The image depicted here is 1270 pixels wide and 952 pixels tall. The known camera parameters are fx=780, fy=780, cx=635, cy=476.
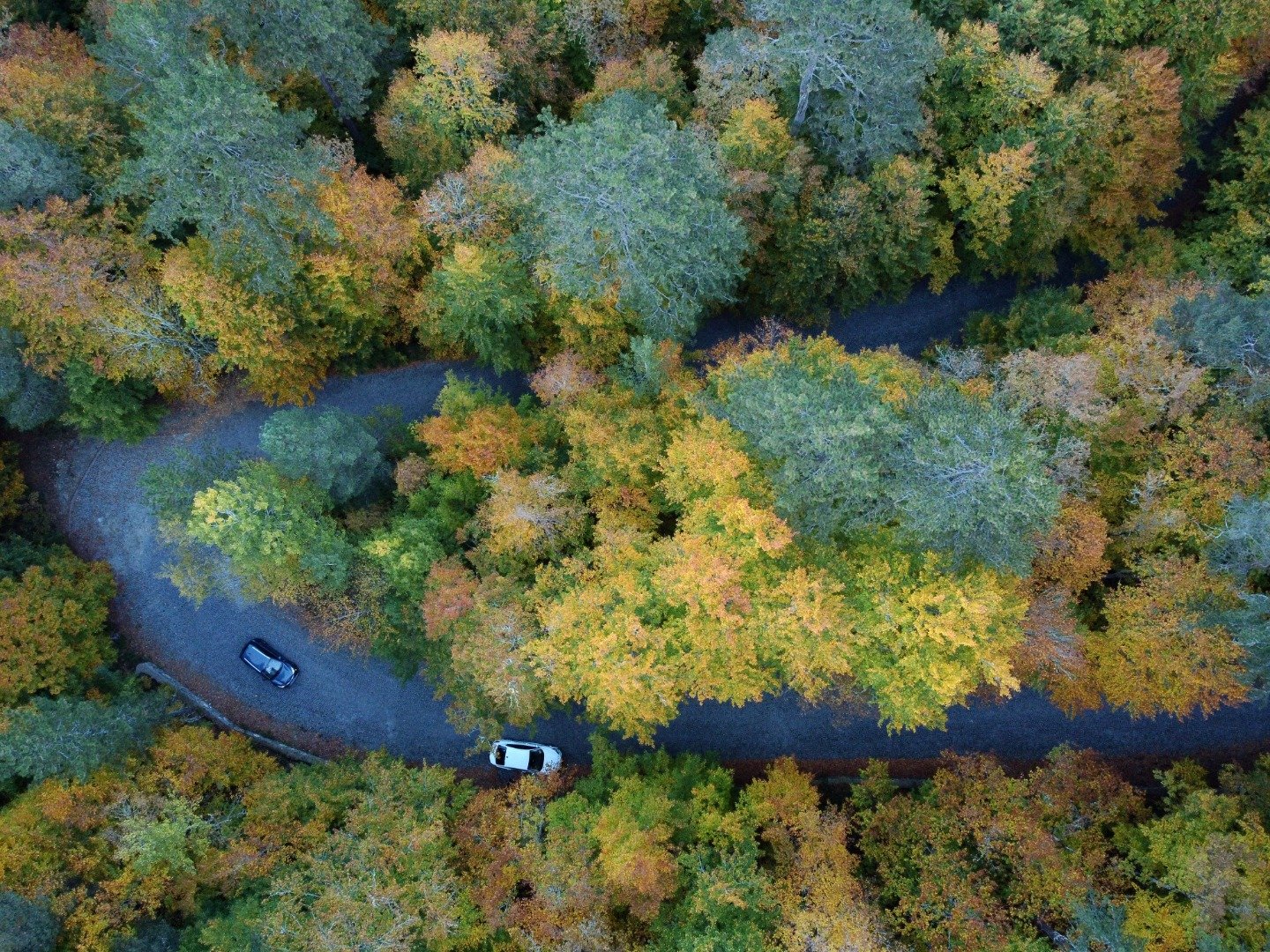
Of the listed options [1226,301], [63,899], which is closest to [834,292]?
[1226,301]

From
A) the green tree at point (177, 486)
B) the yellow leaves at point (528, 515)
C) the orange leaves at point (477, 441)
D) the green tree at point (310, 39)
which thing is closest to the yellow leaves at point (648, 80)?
the green tree at point (310, 39)

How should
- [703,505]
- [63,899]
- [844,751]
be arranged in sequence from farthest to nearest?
[844,751] < [63,899] < [703,505]

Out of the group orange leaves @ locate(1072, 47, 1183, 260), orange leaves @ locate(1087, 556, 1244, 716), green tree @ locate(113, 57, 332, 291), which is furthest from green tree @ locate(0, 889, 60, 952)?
orange leaves @ locate(1072, 47, 1183, 260)

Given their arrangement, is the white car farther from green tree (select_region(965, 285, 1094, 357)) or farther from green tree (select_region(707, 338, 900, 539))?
green tree (select_region(965, 285, 1094, 357))

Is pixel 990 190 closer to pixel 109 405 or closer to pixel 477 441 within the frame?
pixel 477 441

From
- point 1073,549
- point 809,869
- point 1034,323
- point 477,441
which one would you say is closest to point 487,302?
point 477,441

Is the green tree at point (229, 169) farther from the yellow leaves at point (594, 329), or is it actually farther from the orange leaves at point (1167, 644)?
the orange leaves at point (1167, 644)

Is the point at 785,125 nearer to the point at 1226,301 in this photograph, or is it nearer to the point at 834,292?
the point at 834,292
